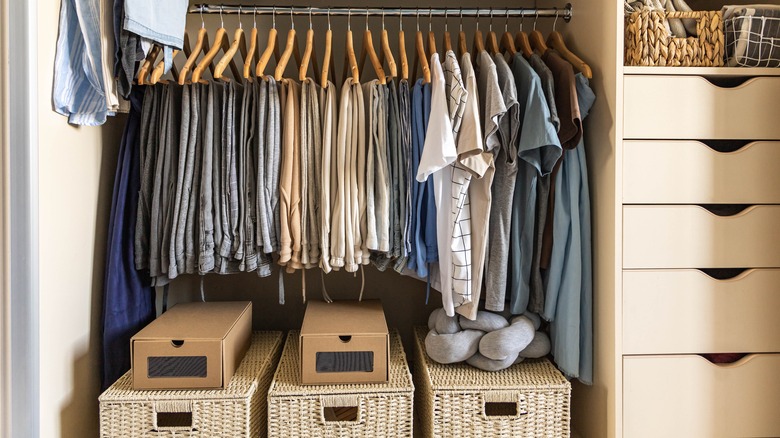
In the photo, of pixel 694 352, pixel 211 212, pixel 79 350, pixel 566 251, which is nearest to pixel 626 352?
pixel 694 352

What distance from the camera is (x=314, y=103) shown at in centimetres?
159

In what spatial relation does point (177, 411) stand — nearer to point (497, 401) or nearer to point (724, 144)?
point (497, 401)

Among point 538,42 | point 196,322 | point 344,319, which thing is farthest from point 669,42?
point 196,322

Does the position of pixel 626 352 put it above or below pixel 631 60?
below

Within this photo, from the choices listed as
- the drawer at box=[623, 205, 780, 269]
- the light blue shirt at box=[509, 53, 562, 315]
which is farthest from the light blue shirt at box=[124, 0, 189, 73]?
the drawer at box=[623, 205, 780, 269]

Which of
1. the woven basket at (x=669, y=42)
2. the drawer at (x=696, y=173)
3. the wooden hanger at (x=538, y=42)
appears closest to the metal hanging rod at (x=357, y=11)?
the wooden hanger at (x=538, y=42)

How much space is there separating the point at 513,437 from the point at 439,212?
2.18 ft

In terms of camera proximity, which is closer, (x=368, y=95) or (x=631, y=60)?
(x=631, y=60)

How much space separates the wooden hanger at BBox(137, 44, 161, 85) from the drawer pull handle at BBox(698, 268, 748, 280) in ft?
5.54

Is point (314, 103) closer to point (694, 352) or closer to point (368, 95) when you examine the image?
point (368, 95)

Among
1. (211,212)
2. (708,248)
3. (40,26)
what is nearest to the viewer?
(40,26)

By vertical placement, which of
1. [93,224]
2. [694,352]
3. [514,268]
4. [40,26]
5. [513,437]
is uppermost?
[40,26]

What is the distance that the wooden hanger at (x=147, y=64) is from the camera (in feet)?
4.77

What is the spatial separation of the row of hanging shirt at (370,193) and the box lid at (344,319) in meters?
0.16
